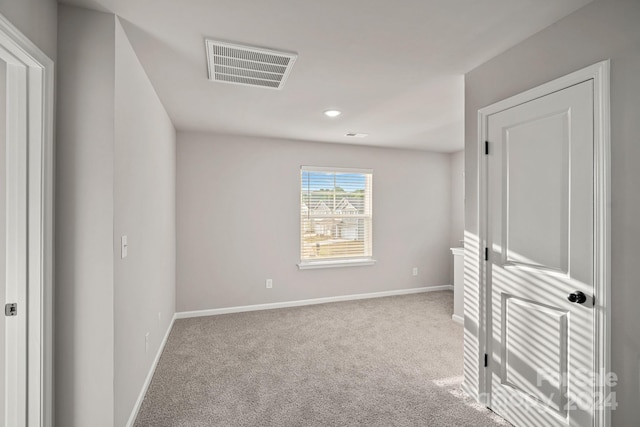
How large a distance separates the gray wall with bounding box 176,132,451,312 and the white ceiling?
3.19 ft

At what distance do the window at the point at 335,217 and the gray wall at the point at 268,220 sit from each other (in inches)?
4.6

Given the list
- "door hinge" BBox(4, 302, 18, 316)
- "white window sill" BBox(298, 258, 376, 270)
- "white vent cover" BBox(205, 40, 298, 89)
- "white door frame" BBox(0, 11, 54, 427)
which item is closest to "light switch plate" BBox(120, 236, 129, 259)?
"white door frame" BBox(0, 11, 54, 427)

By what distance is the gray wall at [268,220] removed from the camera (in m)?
4.20

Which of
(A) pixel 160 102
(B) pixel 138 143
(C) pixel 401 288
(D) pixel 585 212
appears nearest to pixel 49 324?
(B) pixel 138 143

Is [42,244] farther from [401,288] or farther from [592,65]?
[401,288]

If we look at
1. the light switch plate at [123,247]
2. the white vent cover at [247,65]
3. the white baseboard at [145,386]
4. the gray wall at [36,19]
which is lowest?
the white baseboard at [145,386]

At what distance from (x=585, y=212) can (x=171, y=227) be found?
3.73m

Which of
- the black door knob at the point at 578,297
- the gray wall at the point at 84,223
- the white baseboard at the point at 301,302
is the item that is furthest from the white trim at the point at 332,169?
the black door knob at the point at 578,297

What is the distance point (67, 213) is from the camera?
1622 millimetres

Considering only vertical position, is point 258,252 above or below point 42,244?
below

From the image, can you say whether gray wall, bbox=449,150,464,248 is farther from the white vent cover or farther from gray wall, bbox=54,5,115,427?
Answer: gray wall, bbox=54,5,115,427

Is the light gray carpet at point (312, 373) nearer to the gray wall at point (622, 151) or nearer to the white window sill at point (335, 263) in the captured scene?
the white window sill at point (335, 263)

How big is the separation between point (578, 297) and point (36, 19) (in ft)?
9.44

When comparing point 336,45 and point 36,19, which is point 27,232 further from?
point 336,45
